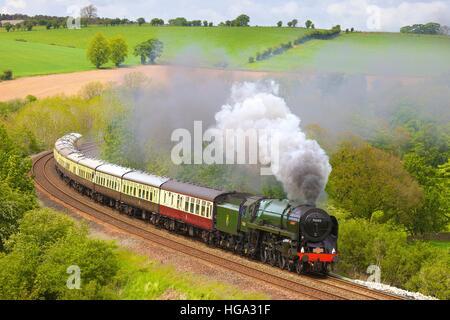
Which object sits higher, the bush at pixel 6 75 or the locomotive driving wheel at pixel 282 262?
the bush at pixel 6 75

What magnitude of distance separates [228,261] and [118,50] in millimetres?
95327

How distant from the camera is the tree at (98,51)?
11900 cm

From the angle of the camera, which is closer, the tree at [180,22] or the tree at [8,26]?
the tree at [180,22]

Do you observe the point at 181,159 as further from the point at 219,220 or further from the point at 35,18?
the point at 35,18

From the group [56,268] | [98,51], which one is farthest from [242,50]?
[56,268]

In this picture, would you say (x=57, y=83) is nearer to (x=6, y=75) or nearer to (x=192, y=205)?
(x=6, y=75)

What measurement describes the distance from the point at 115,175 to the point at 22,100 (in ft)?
217

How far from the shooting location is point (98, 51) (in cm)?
11888

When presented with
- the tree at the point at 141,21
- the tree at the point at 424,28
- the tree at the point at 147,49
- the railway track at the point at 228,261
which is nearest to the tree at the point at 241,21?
the tree at the point at 147,49

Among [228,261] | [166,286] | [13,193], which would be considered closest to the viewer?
[166,286]

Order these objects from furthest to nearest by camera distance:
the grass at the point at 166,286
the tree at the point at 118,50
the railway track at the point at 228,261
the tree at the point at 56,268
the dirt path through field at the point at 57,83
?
the tree at the point at 118,50, the dirt path through field at the point at 57,83, the tree at the point at 56,268, the railway track at the point at 228,261, the grass at the point at 166,286

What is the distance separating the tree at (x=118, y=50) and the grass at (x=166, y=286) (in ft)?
311

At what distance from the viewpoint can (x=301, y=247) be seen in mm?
24375

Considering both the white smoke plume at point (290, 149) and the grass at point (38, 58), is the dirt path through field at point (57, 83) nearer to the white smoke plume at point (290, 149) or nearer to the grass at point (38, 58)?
the grass at point (38, 58)
